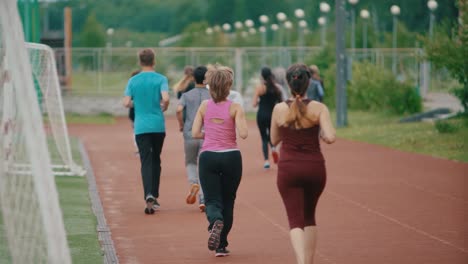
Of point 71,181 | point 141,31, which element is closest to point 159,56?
point 71,181

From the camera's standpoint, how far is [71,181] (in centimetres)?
1781

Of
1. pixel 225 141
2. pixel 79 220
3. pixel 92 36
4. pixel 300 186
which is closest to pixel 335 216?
pixel 79 220

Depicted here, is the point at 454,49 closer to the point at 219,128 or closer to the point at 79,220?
the point at 79,220

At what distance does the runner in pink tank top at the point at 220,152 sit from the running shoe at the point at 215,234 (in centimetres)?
12

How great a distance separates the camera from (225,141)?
33.8 ft

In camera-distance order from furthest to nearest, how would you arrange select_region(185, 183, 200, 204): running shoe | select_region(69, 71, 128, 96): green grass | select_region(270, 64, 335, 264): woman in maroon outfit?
select_region(69, 71, 128, 96): green grass → select_region(185, 183, 200, 204): running shoe → select_region(270, 64, 335, 264): woman in maroon outfit

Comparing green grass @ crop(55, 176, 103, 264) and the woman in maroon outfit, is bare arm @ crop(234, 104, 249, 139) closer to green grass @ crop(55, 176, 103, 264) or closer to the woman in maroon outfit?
the woman in maroon outfit

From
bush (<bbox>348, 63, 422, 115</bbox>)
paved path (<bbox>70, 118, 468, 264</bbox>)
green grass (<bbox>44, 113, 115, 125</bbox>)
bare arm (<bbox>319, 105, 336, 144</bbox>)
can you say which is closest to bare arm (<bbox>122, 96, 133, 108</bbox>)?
paved path (<bbox>70, 118, 468, 264</bbox>)

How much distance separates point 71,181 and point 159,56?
3015 cm

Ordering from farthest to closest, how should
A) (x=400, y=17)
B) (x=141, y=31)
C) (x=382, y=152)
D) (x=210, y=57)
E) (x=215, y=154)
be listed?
1. (x=141, y=31)
2. (x=400, y=17)
3. (x=210, y=57)
4. (x=382, y=152)
5. (x=215, y=154)

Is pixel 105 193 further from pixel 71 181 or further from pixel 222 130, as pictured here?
pixel 222 130

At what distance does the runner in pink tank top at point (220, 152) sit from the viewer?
10.3 metres

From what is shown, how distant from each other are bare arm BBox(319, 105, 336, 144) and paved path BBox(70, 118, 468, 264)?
187 centimetres

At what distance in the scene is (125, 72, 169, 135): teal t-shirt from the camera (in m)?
13.2
